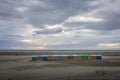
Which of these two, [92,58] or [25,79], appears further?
[92,58]

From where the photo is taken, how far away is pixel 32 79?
15.1m

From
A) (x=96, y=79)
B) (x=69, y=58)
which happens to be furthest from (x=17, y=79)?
(x=69, y=58)

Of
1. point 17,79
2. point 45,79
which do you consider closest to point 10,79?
point 17,79

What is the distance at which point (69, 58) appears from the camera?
42.6 metres

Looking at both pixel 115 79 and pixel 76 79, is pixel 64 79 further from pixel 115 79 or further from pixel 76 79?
pixel 115 79

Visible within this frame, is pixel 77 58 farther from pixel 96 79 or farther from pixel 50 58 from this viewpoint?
pixel 96 79

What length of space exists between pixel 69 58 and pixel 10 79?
93.5 ft

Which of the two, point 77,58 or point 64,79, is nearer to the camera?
point 64,79

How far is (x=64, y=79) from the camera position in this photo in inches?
591

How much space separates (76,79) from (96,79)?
180 cm

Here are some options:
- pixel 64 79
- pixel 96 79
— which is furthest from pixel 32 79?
pixel 96 79

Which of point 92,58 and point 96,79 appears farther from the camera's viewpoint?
point 92,58

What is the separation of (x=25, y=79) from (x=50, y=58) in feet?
83.9

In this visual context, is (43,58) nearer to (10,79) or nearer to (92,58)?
(92,58)
